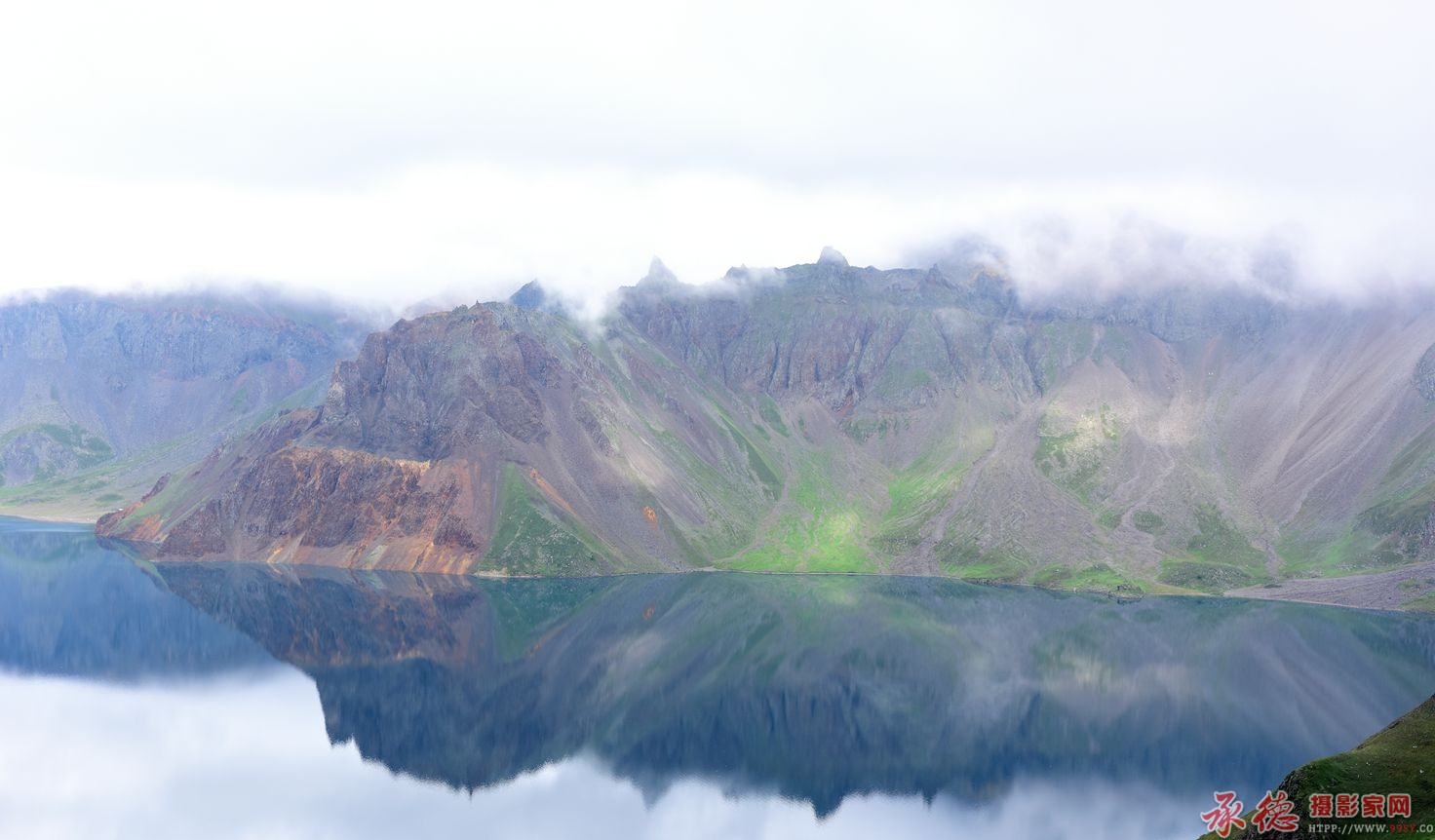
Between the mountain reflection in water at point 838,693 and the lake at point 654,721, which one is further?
the mountain reflection in water at point 838,693

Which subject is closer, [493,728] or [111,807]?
[111,807]

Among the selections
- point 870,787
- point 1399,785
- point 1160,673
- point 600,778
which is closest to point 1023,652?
point 1160,673

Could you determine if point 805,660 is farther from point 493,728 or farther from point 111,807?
point 111,807

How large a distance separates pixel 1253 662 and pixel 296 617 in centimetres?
15934

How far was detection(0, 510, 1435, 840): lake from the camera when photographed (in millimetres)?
93875

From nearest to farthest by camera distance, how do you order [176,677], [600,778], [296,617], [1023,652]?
[600,778], [176,677], [1023,652], [296,617]

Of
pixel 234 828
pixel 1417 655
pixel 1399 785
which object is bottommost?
pixel 1417 655

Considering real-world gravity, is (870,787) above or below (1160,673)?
above

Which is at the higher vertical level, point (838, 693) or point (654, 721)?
point (654, 721)

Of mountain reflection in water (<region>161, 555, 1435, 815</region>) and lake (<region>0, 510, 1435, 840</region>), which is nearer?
lake (<region>0, 510, 1435, 840</region>)

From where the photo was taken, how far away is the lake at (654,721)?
308 ft

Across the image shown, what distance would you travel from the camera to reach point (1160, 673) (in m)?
155

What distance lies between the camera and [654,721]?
124 metres

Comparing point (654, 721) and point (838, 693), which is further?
point (838, 693)
